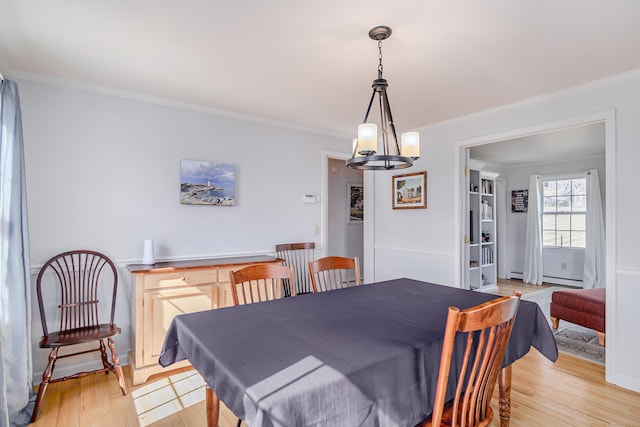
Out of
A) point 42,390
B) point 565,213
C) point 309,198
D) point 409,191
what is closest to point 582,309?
point 409,191

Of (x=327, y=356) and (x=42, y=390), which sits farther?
(x=42, y=390)

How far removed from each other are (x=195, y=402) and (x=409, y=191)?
3.20 m

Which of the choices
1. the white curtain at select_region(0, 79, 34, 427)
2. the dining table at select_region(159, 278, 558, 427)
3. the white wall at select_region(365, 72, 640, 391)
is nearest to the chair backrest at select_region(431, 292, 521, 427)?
the dining table at select_region(159, 278, 558, 427)

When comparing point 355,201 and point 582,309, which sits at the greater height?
point 355,201

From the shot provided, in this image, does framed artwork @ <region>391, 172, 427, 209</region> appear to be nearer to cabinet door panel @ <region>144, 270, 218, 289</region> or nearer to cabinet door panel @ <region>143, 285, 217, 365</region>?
cabinet door panel @ <region>144, 270, 218, 289</region>

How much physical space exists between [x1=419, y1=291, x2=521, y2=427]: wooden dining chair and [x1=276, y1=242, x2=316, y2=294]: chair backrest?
7.79ft

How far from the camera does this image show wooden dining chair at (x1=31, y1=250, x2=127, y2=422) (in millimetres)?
2512

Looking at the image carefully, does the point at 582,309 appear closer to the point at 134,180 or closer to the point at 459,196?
the point at 459,196

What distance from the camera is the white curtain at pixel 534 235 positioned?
6.38 meters

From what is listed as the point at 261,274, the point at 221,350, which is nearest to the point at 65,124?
the point at 261,274

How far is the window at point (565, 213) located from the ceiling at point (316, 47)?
4053 mm

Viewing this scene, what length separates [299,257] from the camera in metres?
3.96

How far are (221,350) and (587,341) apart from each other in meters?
3.98

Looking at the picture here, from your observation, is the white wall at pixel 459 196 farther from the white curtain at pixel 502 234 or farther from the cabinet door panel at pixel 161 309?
the white curtain at pixel 502 234
